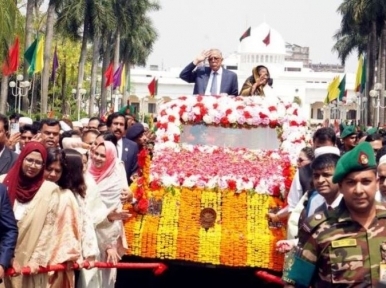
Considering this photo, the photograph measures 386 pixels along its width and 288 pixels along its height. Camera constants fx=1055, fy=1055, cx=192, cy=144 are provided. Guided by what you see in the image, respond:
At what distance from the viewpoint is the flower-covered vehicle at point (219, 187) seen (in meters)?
10.3

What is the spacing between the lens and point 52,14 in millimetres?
50844

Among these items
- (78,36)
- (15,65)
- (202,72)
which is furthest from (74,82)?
(202,72)

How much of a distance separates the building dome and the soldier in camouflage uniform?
100399mm

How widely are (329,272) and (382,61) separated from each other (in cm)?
5318

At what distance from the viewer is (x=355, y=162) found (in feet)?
16.1

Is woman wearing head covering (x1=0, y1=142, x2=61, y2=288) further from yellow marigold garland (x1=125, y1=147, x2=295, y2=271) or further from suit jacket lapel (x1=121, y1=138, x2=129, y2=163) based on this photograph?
suit jacket lapel (x1=121, y1=138, x2=129, y2=163)

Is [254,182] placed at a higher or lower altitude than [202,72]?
lower

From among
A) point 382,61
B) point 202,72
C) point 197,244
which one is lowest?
point 197,244

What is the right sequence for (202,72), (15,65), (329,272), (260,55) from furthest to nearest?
(260,55) → (15,65) → (202,72) → (329,272)

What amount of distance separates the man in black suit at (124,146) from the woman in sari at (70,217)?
4575 mm

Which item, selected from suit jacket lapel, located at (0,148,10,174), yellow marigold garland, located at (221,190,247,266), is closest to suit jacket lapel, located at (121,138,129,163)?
yellow marigold garland, located at (221,190,247,266)

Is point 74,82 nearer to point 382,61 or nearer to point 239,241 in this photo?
point 382,61

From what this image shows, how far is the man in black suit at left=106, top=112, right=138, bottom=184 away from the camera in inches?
503

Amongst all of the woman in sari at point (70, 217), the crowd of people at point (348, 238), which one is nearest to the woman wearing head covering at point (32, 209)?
the woman in sari at point (70, 217)
